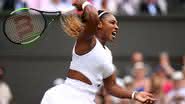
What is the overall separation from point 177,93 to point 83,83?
4.32m

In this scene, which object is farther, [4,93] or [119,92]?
[4,93]

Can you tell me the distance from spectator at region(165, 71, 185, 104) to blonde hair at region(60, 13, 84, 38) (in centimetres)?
405

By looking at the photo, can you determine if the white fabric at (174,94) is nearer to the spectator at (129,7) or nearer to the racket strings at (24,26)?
the spectator at (129,7)

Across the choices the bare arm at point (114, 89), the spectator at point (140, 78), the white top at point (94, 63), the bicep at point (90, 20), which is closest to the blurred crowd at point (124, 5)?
the spectator at point (140, 78)

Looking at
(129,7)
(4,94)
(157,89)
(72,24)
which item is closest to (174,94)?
(157,89)

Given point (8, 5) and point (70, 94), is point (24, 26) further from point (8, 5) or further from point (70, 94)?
point (8, 5)

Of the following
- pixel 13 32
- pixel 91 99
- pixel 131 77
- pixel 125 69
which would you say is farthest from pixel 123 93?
pixel 125 69

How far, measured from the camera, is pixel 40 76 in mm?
14969

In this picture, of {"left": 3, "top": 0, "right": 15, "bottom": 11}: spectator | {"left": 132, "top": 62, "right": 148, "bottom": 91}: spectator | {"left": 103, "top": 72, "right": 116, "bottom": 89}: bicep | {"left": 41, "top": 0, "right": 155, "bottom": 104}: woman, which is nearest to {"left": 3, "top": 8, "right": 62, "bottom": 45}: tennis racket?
{"left": 41, "top": 0, "right": 155, "bottom": 104}: woman

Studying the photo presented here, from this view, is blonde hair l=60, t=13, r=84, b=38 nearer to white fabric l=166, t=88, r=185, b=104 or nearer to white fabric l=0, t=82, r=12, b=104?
white fabric l=166, t=88, r=185, b=104

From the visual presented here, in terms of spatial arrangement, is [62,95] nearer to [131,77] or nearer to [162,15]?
[131,77]

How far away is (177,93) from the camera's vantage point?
11.4 metres

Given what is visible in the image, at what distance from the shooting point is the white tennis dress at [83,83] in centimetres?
722

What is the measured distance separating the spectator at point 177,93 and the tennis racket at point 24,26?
13.5 feet
